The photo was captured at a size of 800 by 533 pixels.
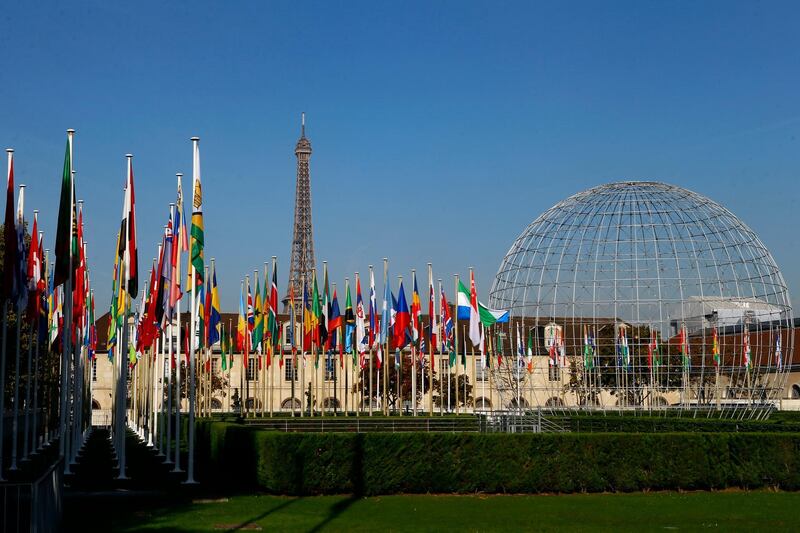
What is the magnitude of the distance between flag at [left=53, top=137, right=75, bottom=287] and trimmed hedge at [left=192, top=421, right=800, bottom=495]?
6.65 metres

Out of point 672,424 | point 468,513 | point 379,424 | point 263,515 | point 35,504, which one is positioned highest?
point 35,504

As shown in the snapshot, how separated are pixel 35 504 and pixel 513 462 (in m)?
15.0

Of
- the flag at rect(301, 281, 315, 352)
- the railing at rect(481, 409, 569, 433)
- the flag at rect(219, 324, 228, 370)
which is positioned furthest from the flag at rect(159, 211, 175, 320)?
the flag at rect(219, 324, 228, 370)

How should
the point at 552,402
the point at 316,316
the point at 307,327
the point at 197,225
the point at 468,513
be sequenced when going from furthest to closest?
the point at 307,327 < the point at 316,316 < the point at 552,402 < the point at 197,225 < the point at 468,513

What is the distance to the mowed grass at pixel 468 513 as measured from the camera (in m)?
19.5

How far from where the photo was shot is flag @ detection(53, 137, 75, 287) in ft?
83.1

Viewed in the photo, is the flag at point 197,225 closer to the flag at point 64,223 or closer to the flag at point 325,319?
the flag at point 64,223

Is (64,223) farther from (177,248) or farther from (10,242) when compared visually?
(177,248)

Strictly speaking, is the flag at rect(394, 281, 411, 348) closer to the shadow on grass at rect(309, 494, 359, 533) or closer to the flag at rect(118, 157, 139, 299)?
the flag at rect(118, 157, 139, 299)

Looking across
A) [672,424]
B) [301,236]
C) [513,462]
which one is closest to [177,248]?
[513,462]

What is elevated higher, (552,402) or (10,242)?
(10,242)

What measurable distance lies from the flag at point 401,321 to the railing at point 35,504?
3306 cm

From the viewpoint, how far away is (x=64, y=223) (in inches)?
1010

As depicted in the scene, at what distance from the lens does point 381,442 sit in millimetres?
25438
